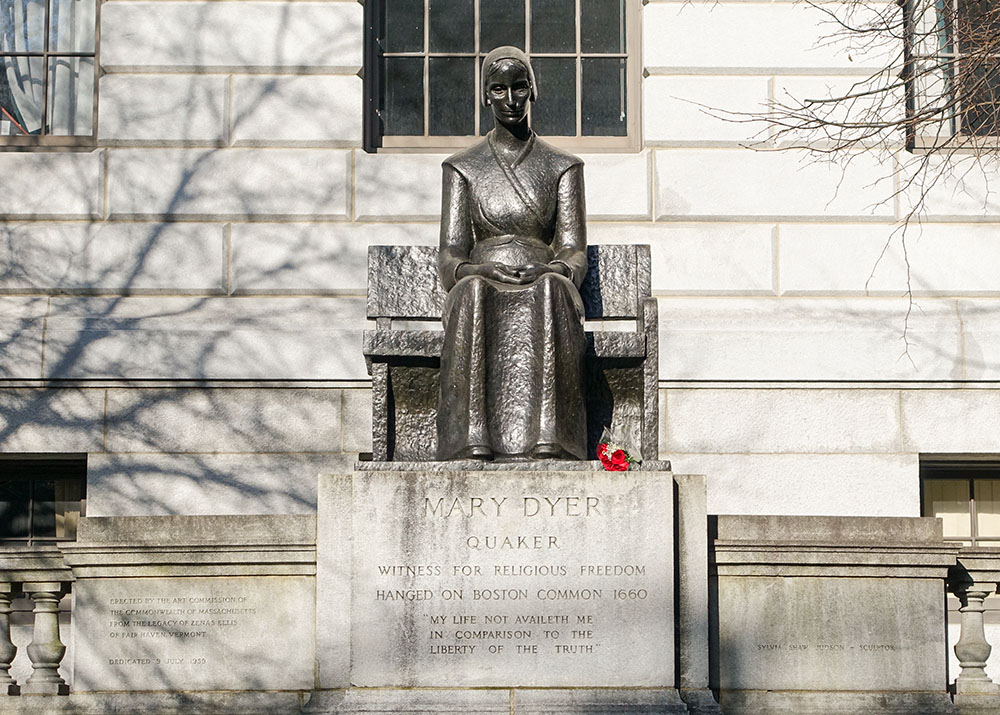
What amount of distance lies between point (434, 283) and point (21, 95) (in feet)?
20.1

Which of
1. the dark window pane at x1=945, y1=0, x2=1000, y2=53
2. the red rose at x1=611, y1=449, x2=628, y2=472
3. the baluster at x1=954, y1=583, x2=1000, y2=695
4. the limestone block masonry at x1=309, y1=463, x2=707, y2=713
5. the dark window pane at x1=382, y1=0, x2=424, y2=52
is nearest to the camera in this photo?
the limestone block masonry at x1=309, y1=463, x2=707, y2=713

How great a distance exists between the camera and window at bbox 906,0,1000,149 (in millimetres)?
11039

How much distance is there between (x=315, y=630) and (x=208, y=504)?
180 inches

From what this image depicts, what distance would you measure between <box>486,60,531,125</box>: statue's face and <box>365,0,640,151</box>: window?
440cm

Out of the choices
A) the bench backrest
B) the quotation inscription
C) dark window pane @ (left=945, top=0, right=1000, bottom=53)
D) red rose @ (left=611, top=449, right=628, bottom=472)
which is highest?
dark window pane @ (left=945, top=0, right=1000, bottom=53)

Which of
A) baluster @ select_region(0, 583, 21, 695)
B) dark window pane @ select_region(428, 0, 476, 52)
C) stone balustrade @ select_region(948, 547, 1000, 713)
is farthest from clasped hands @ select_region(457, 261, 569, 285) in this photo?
dark window pane @ select_region(428, 0, 476, 52)

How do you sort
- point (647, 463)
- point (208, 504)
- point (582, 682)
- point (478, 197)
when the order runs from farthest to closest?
point (208, 504) < point (478, 197) < point (647, 463) < point (582, 682)

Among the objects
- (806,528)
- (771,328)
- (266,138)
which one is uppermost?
(266,138)

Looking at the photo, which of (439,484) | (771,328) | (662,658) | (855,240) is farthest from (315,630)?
(855,240)

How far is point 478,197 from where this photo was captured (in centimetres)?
1002

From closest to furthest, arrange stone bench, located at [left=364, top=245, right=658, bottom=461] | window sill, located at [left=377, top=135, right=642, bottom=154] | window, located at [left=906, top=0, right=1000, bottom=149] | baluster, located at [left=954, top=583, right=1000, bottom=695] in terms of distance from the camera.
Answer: baluster, located at [left=954, top=583, right=1000, bottom=695] → stone bench, located at [left=364, top=245, right=658, bottom=461] → window, located at [left=906, top=0, right=1000, bottom=149] → window sill, located at [left=377, top=135, right=642, bottom=154]

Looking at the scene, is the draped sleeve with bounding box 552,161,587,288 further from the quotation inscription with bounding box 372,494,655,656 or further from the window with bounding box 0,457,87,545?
the window with bounding box 0,457,87,545

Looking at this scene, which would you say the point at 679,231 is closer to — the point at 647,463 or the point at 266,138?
the point at 266,138

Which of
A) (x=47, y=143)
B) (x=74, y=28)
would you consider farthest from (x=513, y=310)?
(x=74, y=28)
